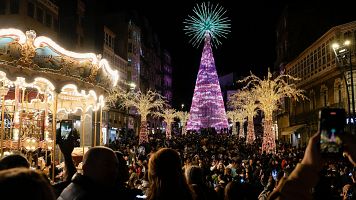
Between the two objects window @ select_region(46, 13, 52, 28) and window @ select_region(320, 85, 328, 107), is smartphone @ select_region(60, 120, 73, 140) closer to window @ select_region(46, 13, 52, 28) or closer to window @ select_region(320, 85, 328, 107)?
window @ select_region(46, 13, 52, 28)

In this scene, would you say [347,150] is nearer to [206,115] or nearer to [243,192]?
[243,192]

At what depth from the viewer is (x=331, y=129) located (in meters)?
2.41

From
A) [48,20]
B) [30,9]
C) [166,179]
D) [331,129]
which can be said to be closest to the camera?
[331,129]

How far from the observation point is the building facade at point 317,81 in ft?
125

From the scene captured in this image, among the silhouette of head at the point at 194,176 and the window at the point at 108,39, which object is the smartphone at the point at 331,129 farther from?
the window at the point at 108,39

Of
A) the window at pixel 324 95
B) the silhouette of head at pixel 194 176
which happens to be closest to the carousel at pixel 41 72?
the silhouette of head at pixel 194 176

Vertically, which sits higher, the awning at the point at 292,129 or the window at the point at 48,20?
the window at the point at 48,20

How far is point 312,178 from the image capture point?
2.41 m

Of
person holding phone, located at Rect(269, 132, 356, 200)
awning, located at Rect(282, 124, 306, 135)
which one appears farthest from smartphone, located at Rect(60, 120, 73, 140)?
awning, located at Rect(282, 124, 306, 135)

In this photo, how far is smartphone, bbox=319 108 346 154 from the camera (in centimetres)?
236

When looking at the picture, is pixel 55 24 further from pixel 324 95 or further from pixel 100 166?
pixel 100 166

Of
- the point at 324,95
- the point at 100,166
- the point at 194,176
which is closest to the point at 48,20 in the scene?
the point at 324,95

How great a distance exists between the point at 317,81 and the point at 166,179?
44.3m

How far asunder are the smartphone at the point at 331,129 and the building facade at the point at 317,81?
31685 millimetres
